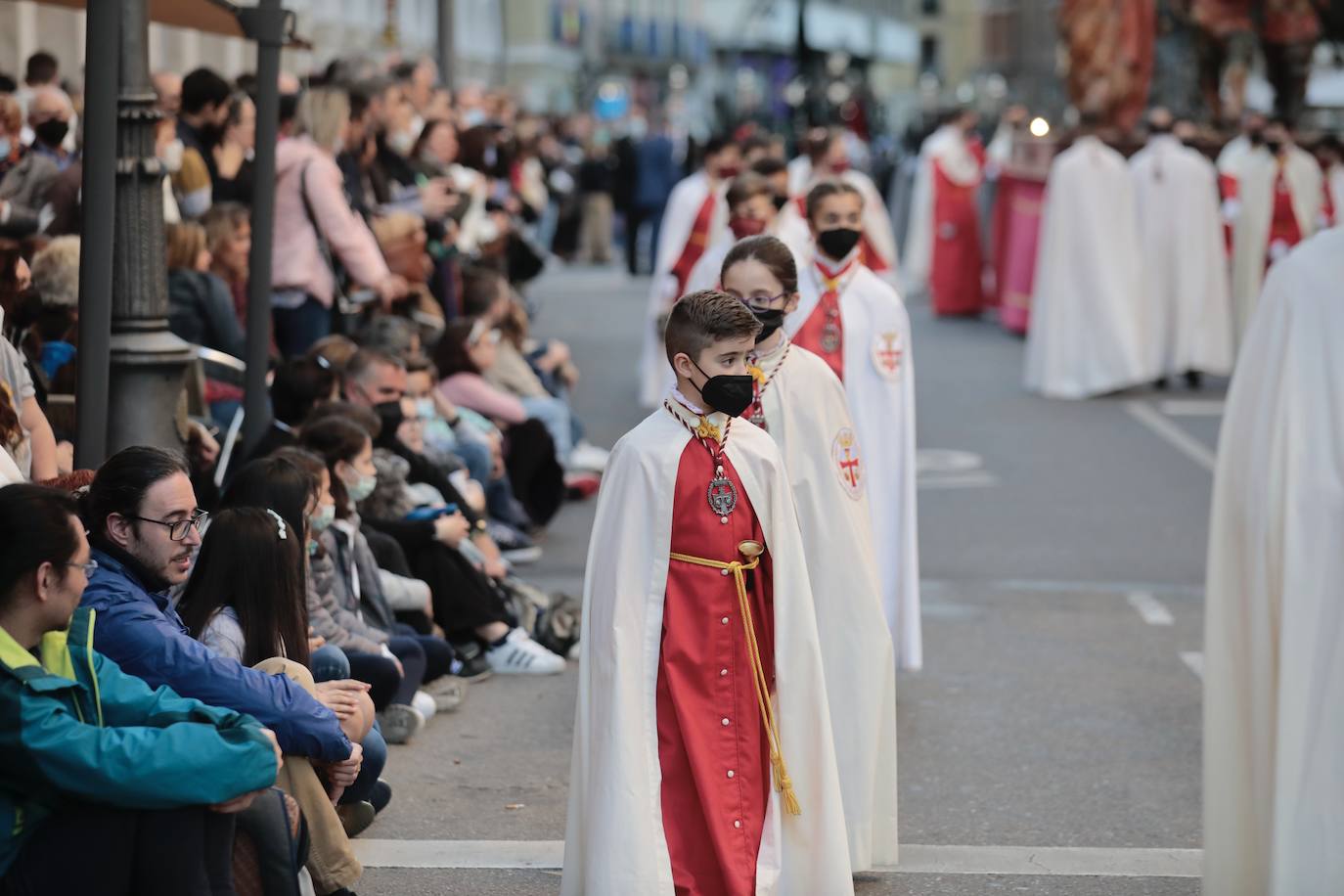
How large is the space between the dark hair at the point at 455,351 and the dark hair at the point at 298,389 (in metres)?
2.48

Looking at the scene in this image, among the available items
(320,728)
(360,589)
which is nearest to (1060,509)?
(360,589)

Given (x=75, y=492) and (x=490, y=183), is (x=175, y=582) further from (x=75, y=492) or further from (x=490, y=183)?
(x=490, y=183)

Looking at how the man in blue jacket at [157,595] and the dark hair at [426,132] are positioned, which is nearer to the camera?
the man in blue jacket at [157,595]

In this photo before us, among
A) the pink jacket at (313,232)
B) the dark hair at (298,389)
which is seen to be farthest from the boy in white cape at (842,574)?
the pink jacket at (313,232)

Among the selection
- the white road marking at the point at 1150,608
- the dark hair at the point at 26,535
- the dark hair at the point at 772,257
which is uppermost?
the dark hair at the point at 772,257

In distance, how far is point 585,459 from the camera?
12031 mm

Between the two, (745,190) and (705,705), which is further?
(745,190)

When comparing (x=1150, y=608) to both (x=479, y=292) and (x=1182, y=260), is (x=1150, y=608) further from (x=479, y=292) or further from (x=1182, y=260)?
(x=1182, y=260)

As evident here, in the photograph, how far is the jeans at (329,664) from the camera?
586cm

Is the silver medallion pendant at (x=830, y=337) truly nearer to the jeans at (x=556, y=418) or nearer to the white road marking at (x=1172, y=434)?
the jeans at (x=556, y=418)

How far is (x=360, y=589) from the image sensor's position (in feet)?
22.1

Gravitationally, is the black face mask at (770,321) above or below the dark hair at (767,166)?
below

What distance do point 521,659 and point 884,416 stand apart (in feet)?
5.31

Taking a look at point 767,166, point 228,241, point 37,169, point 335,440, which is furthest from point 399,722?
point 767,166
